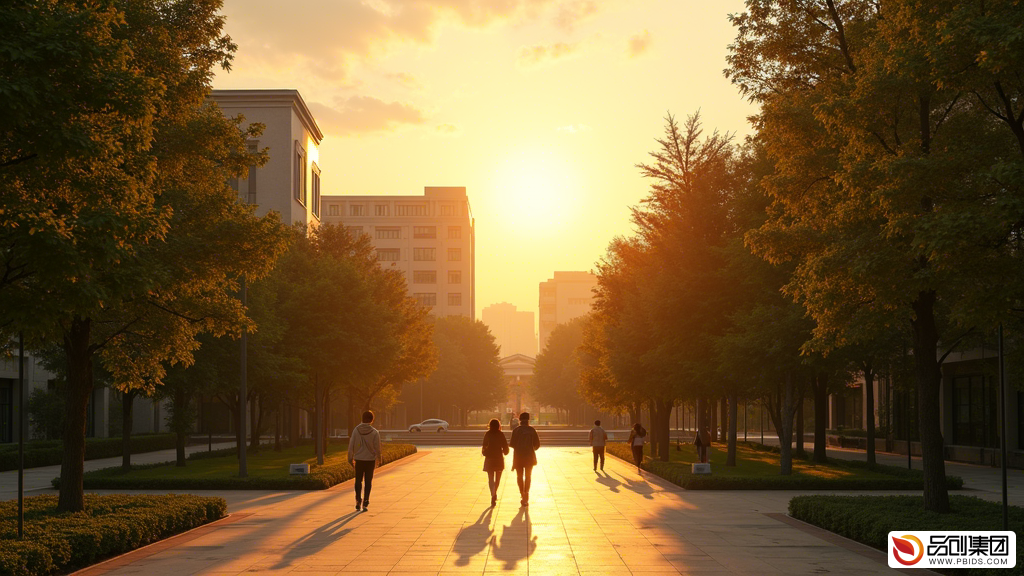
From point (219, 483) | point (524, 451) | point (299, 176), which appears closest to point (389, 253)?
point (299, 176)

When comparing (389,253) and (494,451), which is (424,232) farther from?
(494,451)

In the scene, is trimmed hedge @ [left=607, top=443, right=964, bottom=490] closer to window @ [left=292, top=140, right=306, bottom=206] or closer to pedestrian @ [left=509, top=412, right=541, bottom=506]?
pedestrian @ [left=509, top=412, right=541, bottom=506]

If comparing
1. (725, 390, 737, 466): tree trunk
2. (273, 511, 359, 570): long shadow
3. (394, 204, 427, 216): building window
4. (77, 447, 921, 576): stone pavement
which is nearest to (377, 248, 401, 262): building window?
(394, 204, 427, 216): building window

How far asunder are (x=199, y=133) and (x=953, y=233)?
43.0ft

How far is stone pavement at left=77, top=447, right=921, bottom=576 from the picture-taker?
13422mm

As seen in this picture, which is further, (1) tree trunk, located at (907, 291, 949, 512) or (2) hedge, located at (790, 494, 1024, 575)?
(1) tree trunk, located at (907, 291, 949, 512)

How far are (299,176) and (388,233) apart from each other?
81.3 metres

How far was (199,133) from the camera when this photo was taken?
1856 centimetres

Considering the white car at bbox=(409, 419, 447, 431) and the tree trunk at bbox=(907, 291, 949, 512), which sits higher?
the tree trunk at bbox=(907, 291, 949, 512)

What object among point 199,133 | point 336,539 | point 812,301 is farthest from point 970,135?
point 199,133

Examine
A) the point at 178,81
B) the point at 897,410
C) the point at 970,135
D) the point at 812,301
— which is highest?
the point at 178,81

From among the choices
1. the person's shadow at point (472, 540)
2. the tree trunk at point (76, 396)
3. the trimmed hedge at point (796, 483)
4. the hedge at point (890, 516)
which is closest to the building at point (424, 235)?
the trimmed hedge at point (796, 483)

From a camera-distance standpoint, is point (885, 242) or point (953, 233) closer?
point (953, 233)

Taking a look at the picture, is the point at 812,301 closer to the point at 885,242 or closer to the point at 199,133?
the point at 885,242
